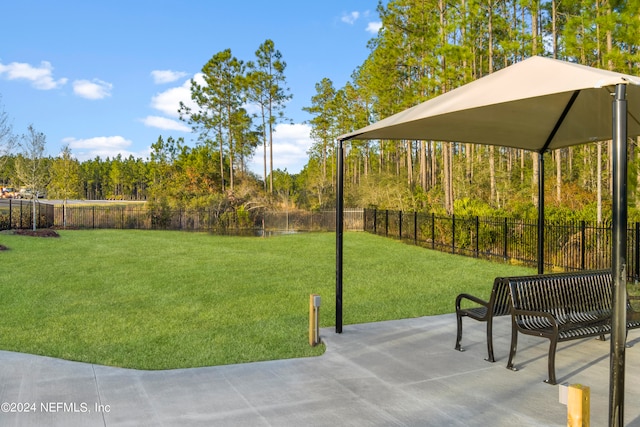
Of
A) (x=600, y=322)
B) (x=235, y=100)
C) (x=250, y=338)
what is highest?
(x=235, y=100)

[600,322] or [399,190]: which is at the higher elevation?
[399,190]

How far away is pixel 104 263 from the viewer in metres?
13.4

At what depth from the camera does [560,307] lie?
16.3 feet

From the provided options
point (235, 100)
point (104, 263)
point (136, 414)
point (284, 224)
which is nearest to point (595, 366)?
point (136, 414)

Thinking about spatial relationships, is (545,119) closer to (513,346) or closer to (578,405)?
(513,346)

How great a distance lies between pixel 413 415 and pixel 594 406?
58.8 inches

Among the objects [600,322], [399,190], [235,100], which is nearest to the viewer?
[600,322]

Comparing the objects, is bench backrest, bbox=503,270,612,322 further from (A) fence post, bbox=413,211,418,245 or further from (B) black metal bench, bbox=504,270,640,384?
(A) fence post, bbox=413,211,418,245

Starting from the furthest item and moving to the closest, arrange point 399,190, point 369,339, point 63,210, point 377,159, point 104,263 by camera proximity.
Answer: point 377,159
point 63,210
point 399,190
point 104,263
point 369,339

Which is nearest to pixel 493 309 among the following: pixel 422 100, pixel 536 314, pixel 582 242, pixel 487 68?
pixel 536 314

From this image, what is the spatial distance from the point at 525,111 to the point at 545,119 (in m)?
0.77

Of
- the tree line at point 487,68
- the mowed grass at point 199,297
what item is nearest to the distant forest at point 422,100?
the tree line at point 487,68

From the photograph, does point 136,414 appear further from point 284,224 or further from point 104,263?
point 284,224

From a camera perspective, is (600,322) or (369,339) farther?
(369,339)
